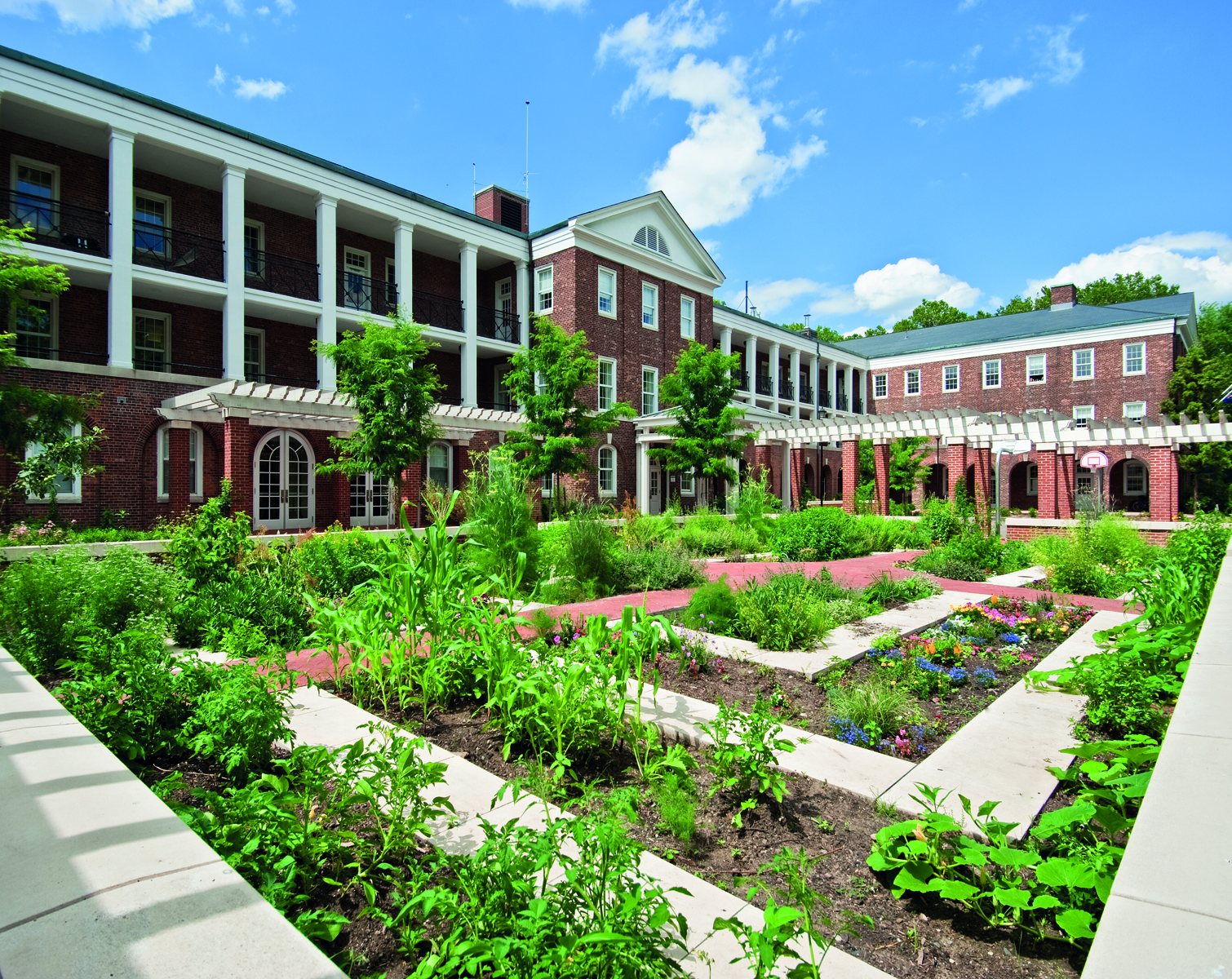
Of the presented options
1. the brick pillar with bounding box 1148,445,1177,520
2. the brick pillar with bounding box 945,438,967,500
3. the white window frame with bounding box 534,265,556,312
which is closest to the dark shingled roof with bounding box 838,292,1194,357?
the brick pillar with bounding box 1148,445,1177,520

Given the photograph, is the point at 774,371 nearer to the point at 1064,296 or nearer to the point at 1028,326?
the point at 1028,326

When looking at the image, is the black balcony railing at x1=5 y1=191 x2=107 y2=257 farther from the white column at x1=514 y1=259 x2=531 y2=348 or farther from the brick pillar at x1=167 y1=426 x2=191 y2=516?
the white column at x1=514 y1=259 x2=531 y2=348

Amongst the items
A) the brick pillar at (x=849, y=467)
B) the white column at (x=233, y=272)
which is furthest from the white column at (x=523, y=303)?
the brick pillar at (x=849, y=467)

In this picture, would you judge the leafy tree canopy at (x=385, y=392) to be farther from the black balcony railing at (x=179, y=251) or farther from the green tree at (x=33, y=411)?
the black balcony railing at (x=179, y=251)

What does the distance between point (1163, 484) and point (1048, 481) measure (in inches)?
151

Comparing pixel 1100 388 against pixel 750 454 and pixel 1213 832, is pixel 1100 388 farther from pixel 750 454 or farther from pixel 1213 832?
pixel 1213 832

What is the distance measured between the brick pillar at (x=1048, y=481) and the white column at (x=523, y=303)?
63.2ft

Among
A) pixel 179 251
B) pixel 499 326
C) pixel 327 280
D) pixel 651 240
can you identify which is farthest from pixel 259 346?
pixel 651 240

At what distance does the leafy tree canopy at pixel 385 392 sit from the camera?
14.3m

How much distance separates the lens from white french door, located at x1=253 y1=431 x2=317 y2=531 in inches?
682

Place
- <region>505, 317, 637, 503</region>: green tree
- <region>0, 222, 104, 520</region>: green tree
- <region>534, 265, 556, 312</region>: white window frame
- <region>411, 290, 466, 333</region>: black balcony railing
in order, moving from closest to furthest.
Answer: <region>0, 222, 104, 520</region>: green tree
<region>505, 317, 637, 503</region>: green tree
<region>411, 290, 466, 333</region>: black balcony railing
<region>534, 265, 556, 312</region>: white window frame

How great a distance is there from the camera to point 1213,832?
1.50 meters

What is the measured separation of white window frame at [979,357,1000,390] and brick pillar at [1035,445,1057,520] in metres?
13.1

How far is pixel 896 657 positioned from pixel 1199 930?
4.45 metres
